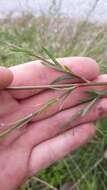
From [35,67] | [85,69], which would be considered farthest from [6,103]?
[85,69]

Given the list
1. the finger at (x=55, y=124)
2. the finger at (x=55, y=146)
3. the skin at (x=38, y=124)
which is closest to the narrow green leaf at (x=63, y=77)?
the skin at (x=38, y=124)

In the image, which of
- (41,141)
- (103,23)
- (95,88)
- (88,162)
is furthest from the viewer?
(103,23)

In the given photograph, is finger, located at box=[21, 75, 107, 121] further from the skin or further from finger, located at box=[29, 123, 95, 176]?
finger, located at box=[29, 123, 95, 176]

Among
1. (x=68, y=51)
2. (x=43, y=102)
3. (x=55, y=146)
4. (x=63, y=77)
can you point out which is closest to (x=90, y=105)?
(x=63, y=77)

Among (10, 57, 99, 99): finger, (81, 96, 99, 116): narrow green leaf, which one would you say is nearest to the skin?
(10, 57, 99, 99): finger

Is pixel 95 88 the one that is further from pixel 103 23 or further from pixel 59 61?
pixel 103 23

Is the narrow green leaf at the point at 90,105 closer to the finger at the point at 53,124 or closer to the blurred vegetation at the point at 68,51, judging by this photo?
the finger at the point at 53,124

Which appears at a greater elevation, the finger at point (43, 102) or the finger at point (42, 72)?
the finger at point (42, 72)
